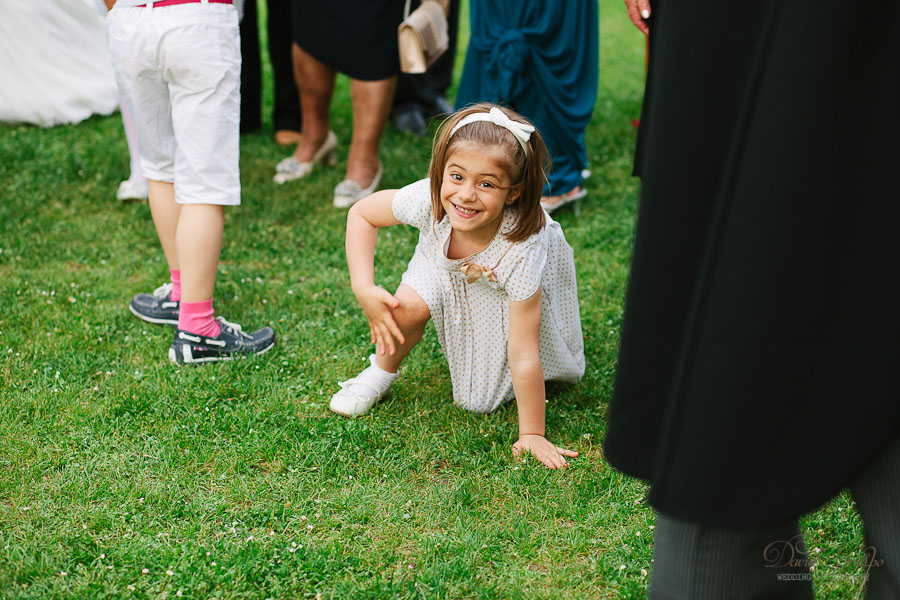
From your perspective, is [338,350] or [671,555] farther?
[338,350]

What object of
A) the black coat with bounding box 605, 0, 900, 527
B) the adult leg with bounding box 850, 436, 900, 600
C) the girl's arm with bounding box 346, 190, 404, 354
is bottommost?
the girl's arm with bounding box 346, 190, 404, 354

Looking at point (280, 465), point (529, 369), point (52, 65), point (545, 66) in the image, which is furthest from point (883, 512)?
point (52, 65)

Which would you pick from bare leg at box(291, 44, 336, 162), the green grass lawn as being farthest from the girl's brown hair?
bare leg at box(291, 44, 336, 162)

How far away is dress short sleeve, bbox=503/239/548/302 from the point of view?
8.26 ft

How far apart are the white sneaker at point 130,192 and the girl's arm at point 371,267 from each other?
226 centimetres

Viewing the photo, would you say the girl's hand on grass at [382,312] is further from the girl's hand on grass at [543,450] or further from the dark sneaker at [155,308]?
the dark sneaker at [155,308]

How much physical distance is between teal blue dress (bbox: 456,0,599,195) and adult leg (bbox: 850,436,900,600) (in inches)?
128

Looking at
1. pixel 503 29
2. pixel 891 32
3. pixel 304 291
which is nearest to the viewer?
pixel 891 32

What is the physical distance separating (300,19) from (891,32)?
13.4ft

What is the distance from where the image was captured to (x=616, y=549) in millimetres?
2227

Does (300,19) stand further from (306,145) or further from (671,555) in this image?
(671,555)

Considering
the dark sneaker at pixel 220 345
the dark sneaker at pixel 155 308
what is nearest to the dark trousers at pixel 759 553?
the dark sneaker at pixel 220 345

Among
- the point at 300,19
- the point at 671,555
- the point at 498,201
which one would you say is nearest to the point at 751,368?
the point at 671,555

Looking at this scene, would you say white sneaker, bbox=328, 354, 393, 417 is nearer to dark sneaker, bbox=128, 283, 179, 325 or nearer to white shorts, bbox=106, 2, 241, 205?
white shorts, bbox=106, 2, 241, 205
